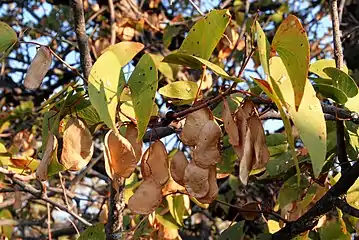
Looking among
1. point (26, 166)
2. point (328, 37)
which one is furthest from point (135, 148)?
point (328, 37)

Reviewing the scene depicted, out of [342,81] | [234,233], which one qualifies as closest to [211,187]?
[342,81]

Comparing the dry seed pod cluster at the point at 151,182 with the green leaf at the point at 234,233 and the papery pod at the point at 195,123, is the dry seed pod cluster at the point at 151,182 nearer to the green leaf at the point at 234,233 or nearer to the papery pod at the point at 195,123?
the papery pod at the point at 195,123

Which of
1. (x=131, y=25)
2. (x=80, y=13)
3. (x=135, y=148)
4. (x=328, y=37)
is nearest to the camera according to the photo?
(x=135, y=148)

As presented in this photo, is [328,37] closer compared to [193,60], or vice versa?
[193,60]

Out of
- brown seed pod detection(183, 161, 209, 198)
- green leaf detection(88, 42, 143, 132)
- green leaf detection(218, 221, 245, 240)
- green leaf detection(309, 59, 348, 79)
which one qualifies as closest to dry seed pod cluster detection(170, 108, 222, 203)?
brown seed pod detection(183, 161, 209, 198)

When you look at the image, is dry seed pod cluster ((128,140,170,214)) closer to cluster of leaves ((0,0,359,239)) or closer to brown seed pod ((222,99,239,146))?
cluster of leaves ((0,0,359,239))

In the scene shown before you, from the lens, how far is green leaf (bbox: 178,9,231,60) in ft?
2.25

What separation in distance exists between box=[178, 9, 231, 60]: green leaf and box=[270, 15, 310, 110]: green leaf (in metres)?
0.11

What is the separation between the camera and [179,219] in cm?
126

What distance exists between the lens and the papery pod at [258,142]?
0.67 metres

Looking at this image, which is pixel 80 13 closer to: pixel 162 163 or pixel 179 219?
pixel 162 163

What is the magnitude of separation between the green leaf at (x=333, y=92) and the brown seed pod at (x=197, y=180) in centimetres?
21

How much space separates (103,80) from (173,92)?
0.13 meters

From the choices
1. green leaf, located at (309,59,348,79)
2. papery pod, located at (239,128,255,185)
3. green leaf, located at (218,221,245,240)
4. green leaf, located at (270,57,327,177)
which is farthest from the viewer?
green leaf, located at (218,221,245,240)
